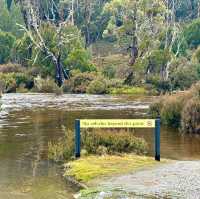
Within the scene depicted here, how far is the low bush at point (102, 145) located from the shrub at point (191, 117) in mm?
8965

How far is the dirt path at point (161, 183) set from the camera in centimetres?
1407

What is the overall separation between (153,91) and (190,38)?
3753cm

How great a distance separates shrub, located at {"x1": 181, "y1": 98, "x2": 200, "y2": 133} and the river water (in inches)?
28.7

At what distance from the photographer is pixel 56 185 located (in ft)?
52.9

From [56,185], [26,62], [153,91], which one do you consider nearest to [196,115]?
[56,185]

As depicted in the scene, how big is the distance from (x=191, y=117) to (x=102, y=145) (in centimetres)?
1015

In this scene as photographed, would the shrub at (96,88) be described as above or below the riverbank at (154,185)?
below

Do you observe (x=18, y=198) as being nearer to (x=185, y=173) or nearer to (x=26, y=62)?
(x=185, y=173)

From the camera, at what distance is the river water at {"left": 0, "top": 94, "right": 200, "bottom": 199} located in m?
15.8

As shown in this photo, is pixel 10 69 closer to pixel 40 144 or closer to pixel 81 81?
pixel 81 81

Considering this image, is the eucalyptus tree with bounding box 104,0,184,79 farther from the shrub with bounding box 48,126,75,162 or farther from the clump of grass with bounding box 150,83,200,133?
the shrub with bounding box 48,126,75,162

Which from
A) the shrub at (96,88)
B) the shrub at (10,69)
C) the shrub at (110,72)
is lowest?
the shrub at (96,88)

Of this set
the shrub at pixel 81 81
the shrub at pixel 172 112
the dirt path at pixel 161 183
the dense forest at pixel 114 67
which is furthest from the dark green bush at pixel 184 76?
the dirt path at pixel 161 183

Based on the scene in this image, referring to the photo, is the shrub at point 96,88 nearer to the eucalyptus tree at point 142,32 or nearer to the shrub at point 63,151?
the eucalyptus tree at point 142,32
